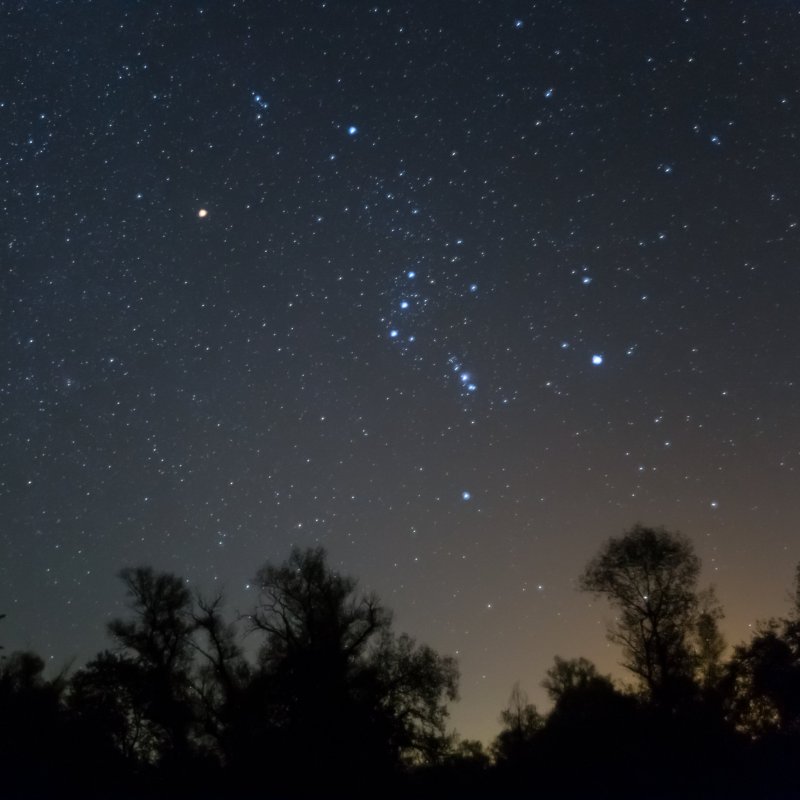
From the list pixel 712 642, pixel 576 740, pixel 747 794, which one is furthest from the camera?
pixel 712 642

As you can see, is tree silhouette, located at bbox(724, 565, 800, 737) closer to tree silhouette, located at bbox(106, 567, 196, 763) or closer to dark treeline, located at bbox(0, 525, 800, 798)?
dark treeline, located at bbox(0, 525, 800, 798)

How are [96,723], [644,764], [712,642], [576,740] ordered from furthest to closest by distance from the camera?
[712,642] → [96,723] → [576,740] → [644,764]

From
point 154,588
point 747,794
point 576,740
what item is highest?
point 154,588

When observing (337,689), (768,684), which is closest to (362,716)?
(337,689)

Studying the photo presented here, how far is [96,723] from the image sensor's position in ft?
114

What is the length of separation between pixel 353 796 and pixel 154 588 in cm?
1272

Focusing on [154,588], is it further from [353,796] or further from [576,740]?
[576,740]

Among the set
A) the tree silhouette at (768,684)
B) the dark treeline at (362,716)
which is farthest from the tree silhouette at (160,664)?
the tree silhouette at (768,684)

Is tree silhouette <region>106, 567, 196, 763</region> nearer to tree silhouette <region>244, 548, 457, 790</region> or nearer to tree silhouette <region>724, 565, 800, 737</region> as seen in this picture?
tree silhouette <region>244, 548, 457, 790</region>

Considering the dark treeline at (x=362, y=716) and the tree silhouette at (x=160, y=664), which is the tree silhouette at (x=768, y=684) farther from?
the tree silhouette at (x=160, y=664)

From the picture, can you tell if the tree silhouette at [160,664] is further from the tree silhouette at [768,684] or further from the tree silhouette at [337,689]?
the tree silhouette at [768,684]

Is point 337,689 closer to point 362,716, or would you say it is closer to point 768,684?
point 362,716

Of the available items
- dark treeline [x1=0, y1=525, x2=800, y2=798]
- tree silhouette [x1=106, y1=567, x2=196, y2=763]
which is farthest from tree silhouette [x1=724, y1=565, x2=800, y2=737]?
tree silhouette [x1=106, y1=567, x2=196, y2=763]

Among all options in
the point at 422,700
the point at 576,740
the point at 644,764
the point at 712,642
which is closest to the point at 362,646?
the point at 422,700
